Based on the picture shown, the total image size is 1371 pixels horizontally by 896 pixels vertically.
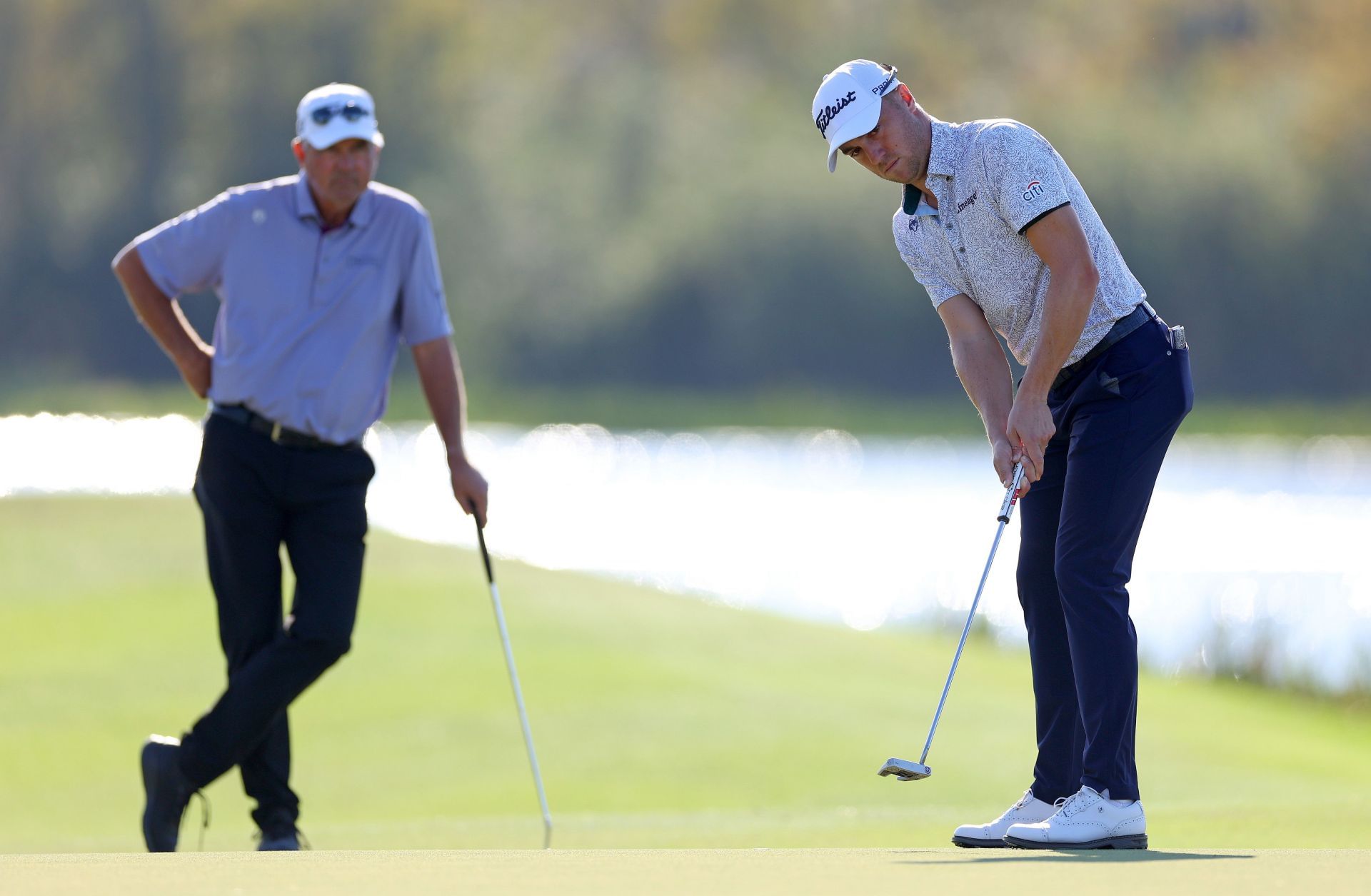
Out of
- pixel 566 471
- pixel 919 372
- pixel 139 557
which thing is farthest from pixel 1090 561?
pixel 919 372

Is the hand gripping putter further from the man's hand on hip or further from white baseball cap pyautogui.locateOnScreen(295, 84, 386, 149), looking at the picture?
the man's hand on hip

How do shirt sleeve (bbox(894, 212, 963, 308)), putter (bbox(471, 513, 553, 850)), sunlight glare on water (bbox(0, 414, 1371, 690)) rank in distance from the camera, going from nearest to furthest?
shirt sleeve (bbox(894, 212, 963, 308))
putter (bbox(471, 513, 553, 850))
sunlight glare on water (bbox(0, 414, 1371, 690))

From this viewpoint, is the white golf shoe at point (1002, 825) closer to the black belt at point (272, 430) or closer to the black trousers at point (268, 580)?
the black trousers at point (268, 580)

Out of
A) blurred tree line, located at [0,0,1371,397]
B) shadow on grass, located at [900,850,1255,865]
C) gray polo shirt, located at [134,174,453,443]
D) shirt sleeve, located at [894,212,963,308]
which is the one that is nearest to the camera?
shadow on grass, located at [900,850,1255,865]

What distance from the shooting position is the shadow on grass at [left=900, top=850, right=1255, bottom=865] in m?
3.56

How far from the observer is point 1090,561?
4242 millimetres

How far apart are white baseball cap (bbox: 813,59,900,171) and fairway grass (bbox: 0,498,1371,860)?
149 cm

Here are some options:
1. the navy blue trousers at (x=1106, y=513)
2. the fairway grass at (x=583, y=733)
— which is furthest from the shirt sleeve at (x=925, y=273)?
the fairway grass at (x=583, y=733)

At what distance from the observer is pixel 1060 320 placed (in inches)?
164

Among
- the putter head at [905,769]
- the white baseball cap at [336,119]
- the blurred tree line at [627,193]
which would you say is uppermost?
the blurred tree line at [627,193]

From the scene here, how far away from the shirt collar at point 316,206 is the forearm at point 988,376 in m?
1.61

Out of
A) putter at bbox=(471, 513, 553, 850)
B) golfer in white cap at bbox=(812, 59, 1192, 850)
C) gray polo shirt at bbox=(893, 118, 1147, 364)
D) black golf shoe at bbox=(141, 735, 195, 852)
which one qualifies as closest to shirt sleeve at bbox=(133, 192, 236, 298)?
putter at bbox=(471, 513, 553, 850)

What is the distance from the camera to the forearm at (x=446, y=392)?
5.40m

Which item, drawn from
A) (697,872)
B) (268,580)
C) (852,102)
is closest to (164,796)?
(268,580)
